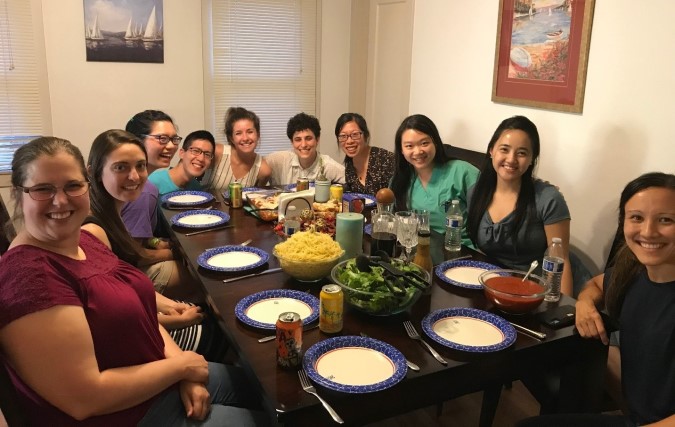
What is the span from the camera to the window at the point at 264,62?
430 centimetres

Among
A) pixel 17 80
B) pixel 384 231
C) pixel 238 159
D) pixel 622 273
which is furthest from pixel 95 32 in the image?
pixel 622 273

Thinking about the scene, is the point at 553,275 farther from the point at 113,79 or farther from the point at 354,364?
the point at 113,79

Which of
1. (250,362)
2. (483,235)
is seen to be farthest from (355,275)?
(483,235)

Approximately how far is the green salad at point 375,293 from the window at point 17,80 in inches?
132

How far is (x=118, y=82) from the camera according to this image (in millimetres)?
4008

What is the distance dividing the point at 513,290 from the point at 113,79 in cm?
351

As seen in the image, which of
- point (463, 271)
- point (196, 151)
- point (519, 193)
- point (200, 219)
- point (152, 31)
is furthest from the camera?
point (152, 31)

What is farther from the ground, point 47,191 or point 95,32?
point 95,32

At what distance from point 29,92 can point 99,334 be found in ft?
10.7

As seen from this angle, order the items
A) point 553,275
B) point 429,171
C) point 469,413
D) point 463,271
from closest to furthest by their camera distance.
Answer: point 553,275
point 463,271
point 469,413
point 429,171

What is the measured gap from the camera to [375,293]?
1.43m

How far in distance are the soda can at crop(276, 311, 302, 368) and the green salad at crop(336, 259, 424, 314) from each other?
0.87ft

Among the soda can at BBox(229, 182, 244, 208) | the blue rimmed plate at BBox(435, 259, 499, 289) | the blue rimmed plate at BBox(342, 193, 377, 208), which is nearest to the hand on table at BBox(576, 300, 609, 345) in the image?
the blue rimmed plate at BBox(435, 259, 499, 289)

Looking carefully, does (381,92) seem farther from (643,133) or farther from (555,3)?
(643,133)
